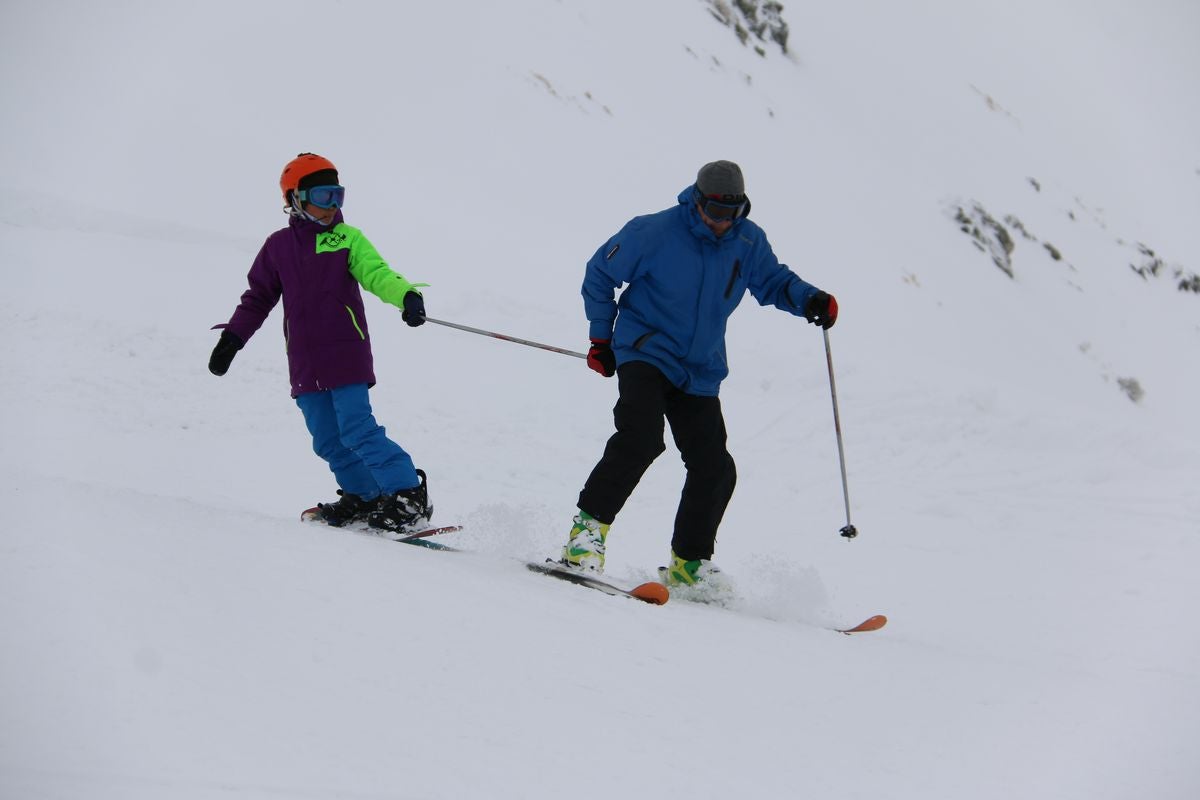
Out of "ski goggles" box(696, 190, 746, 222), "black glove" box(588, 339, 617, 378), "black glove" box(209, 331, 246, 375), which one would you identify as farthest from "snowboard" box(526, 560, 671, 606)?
"black glove" box(209, 331, 246, 375)

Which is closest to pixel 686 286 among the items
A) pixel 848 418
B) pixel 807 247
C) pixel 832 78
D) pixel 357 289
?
pixel 357 289

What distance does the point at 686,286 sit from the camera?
4.66 metres

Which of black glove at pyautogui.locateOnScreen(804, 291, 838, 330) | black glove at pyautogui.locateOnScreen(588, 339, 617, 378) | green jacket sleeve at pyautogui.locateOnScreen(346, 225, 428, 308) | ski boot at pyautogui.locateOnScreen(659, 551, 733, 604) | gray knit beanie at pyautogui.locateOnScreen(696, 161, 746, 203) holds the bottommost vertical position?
ski boot at pyautogui.locateOnScreen(659, 551, 733, 604)

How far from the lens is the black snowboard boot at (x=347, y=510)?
5320mm

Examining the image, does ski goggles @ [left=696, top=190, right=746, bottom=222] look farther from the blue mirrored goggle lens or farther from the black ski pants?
the black ski pants

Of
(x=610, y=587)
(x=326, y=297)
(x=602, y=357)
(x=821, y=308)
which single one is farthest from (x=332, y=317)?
(x=821, y=308)

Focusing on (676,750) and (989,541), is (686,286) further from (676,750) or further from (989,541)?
(989,541)

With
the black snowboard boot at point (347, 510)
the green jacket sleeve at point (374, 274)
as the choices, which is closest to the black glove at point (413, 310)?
the green jacket sleeve at point (374, 274)

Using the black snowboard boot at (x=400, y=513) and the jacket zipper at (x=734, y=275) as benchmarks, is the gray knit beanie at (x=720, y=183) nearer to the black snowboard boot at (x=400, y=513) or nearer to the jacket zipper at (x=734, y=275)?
the jacket zipper at (x=734, y=275)

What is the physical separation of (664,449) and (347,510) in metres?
1.72

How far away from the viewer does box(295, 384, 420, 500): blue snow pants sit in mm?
5020

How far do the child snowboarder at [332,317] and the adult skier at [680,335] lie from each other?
0.92 meters

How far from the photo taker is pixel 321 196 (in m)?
4.91

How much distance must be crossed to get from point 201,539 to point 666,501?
4.79 metres
